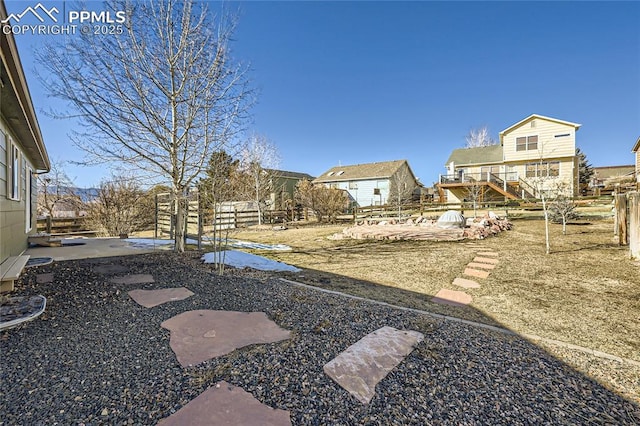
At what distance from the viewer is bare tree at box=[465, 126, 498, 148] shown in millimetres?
28375

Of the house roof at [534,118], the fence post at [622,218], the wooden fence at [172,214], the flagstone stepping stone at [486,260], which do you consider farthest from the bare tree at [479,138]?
the wooden fence at [172,214]

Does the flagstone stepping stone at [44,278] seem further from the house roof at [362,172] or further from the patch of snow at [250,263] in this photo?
the house roof at [362,172]

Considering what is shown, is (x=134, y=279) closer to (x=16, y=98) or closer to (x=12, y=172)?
(x=16, y=98)

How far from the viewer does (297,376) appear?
1782 mm

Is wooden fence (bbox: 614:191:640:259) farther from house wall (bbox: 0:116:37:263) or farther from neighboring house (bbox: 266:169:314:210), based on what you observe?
neighboring house (bbox: 266:169:314:210)

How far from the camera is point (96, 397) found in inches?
61.2

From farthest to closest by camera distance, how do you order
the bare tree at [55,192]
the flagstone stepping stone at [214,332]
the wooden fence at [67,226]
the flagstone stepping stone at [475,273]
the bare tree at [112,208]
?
the bare tree at [55,192] < the bare tree at [112,208] < the wooden fence at [67,226] < the flagstone stepping stone at [475,273] < the flagstone stepping stone at [214,332]

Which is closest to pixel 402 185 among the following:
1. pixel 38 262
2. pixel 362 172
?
pixel 362 172

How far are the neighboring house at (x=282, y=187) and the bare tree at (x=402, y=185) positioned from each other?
8.45 meters

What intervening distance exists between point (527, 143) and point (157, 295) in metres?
23.7

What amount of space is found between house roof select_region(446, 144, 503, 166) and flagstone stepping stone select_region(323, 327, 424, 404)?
2272 centimetres

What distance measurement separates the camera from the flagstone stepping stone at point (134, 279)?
3.85 m

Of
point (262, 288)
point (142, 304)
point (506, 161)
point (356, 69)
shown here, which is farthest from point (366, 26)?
point (506, 161)

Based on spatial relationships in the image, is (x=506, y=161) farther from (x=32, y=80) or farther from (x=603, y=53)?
(x=32, y=80)
